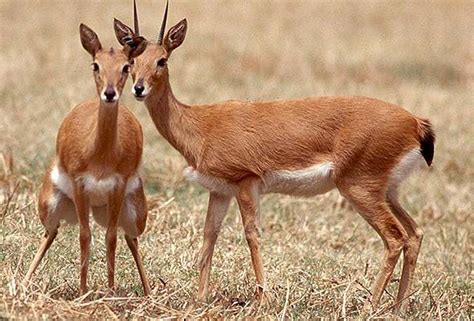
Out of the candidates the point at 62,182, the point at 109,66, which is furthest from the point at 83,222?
the point at 109,66

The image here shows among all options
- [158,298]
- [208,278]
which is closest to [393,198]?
[208,278]

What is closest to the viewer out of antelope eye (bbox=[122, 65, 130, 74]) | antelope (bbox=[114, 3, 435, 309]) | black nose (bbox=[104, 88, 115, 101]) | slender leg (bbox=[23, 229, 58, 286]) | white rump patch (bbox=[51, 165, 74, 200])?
black nose (bbox=[104, 88, 115, 101])

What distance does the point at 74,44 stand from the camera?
17219 millimetres

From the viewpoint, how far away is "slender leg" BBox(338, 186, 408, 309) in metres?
7.42

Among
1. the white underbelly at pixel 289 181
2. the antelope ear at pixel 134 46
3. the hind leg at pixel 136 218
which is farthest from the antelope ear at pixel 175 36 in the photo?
the hind leg at pixel 136 218

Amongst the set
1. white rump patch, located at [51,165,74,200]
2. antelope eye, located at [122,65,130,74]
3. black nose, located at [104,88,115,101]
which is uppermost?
antelope eye, located at [122,65,130,74]

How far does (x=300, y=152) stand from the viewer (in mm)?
7484

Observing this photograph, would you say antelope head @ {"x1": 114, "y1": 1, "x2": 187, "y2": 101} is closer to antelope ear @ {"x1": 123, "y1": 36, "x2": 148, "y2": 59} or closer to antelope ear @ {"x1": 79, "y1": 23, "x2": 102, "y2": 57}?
antelope ear @ {"x1": 123, "y1": 36, "x2": 148, "y2": 59}

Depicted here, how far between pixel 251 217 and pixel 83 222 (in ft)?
3.63

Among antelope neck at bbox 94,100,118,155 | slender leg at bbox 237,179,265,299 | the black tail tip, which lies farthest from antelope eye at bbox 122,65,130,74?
the black tail tip

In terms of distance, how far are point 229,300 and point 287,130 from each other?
1.17m

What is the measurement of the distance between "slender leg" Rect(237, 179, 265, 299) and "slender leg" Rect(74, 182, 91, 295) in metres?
1.04

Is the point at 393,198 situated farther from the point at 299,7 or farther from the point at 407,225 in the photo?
the point at 299,7

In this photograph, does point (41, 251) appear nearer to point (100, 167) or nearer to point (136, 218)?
point (136, 218)
